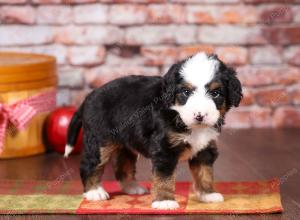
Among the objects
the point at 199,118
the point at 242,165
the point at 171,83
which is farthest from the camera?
the point at 242,165

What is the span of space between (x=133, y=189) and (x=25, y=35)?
184 centimetres

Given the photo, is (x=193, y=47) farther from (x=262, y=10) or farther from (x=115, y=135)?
(x=115, y=135)

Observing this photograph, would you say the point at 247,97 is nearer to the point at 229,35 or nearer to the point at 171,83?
the point at 229,35

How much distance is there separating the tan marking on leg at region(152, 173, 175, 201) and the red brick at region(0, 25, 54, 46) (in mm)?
2076

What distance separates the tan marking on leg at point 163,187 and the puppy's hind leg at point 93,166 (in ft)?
0.91

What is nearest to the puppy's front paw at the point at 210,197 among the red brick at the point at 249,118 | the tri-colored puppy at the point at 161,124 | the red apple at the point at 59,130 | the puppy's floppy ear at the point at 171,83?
the tri-colored puppy at the point at 161,124

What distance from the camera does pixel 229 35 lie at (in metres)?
4.30

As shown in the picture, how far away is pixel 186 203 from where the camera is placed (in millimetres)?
2551

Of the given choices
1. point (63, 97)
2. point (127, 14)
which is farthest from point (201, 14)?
point (63, 97)

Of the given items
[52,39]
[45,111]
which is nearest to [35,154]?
[45,111]

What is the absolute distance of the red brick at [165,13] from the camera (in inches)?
167

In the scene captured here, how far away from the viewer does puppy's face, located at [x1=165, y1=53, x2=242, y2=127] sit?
2.30 m

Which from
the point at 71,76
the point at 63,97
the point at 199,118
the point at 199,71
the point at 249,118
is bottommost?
the point at 249,118

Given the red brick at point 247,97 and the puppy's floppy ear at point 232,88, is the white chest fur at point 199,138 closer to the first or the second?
the puppy's floppy ear at point 232,88
